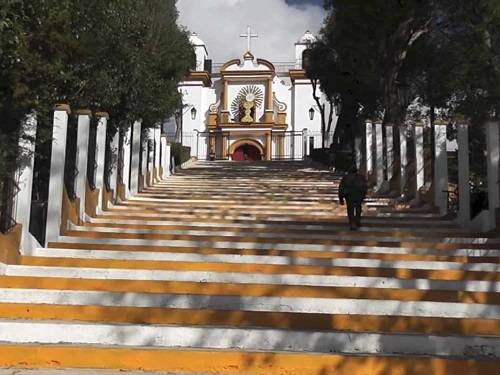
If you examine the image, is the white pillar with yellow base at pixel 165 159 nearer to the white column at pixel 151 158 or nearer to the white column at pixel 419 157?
the white column at pixel 151 158

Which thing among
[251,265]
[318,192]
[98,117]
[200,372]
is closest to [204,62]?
[318,192]

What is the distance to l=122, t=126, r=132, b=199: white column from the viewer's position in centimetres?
1225

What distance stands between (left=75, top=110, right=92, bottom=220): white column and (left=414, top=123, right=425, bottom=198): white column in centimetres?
654

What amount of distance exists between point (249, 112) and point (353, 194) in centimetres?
2872

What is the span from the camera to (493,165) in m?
9.10

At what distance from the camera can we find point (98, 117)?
10008mm

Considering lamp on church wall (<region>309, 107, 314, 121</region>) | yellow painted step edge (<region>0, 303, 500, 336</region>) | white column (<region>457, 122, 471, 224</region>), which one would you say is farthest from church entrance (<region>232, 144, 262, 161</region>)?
yellow painted step edge (<region>0, 303, 500, 336</region>)

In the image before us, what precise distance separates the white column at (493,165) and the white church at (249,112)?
26446 millimetres

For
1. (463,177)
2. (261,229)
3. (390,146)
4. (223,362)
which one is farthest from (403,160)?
(223,362)

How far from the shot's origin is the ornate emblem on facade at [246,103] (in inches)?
1486

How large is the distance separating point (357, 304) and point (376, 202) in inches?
266

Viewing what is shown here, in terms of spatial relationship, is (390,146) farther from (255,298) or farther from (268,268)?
(255,298)

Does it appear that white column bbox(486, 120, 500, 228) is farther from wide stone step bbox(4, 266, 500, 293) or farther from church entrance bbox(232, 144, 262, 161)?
church entrance bbox(232, 144, 262, 161)

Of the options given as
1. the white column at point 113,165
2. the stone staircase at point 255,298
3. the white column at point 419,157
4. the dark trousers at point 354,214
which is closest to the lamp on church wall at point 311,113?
the white column at point 419,157
